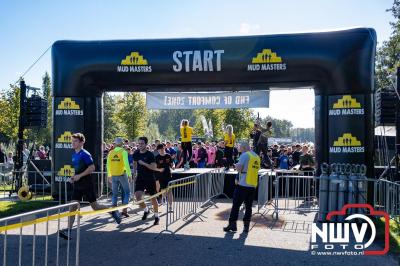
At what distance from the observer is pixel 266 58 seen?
455 inches

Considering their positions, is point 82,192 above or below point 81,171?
below

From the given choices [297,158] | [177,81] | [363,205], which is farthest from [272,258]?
[297,158]

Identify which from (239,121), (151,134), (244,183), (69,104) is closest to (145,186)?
(244,183)

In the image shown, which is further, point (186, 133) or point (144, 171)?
point (186, 133)

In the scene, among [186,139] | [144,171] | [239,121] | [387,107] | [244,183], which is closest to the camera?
[244,183]

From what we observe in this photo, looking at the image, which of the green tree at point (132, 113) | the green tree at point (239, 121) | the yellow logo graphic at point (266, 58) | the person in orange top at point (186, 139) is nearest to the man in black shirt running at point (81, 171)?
Result: the yellow logo graphic at point (266, 58)

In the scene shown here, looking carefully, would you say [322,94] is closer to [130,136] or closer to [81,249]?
[81,249]

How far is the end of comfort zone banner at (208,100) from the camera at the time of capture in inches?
500

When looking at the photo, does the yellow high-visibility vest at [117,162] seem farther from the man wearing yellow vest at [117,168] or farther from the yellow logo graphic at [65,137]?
the yellow logo graphic at [65,137]

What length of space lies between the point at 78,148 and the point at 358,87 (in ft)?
23.1

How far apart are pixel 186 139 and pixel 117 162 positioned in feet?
17.4

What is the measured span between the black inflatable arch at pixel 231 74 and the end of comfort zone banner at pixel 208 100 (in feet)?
1.53

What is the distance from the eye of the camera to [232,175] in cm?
1433

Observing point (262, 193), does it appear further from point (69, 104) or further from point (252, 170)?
point (69, 104)
